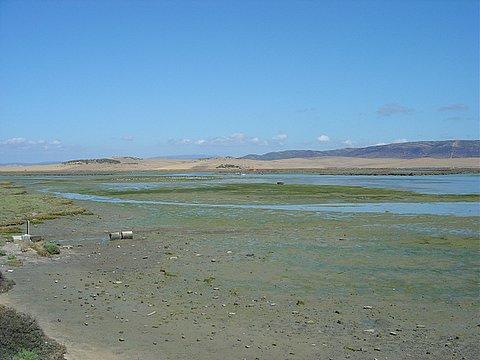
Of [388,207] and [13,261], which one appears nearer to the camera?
[13,261]

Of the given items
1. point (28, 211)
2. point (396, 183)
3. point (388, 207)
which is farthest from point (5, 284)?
point (396, 183)

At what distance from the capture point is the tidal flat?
10242mm

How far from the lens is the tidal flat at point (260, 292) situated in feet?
33.6

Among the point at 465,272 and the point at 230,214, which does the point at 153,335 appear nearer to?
the point at 465,272

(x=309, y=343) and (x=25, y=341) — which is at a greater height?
(x=25, y=341)

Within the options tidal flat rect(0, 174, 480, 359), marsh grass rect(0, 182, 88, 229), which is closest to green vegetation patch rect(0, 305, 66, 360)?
tidal flat rect(0, 174, 480, 359)

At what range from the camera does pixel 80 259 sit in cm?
1872

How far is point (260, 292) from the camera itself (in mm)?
14062

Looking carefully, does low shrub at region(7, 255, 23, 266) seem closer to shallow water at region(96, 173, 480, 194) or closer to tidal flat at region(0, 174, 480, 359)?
tidal flat at region(0, 174, 480, 359)

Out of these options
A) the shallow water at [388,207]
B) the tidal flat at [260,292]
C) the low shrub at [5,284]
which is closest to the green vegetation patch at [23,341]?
the tidal flat at [260,292]

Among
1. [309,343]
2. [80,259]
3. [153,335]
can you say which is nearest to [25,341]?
[153,335]

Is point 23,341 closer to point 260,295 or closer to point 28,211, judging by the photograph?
point 260,295

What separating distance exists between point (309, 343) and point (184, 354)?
2399 millimetres

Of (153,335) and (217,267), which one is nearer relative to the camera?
(153,335)
